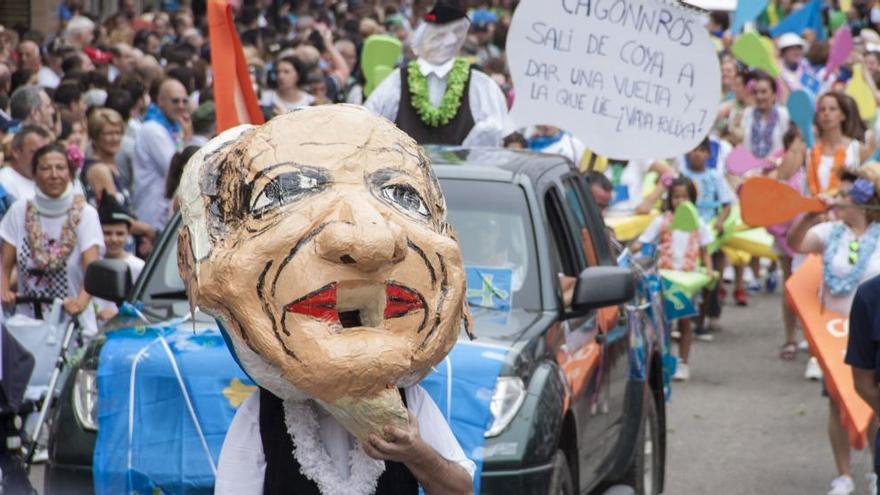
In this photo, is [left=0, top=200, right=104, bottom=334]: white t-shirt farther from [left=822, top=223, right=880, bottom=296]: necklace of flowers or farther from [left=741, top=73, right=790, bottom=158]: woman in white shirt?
[left=741, top=73, right=790, bottom=158]: woman in white shirt

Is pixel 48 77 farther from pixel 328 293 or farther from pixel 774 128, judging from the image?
pixel 328 293

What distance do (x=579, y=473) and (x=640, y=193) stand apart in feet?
25.4

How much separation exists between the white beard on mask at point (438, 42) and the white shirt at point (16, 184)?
2454 mm

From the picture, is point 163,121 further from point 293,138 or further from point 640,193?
point 293,138

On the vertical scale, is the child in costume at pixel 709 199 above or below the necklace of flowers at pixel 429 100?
below

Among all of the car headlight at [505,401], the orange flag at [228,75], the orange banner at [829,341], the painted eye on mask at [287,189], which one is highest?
the painted eye on mask at [287,189]

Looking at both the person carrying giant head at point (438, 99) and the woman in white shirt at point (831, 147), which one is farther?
the woman in white shirt at point (831, 147)

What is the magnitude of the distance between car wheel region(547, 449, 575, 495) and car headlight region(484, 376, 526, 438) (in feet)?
0.83

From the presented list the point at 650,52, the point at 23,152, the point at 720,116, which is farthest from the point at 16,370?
the point at 720,116

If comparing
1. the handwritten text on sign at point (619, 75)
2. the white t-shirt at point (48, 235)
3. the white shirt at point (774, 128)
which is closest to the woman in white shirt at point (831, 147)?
the white shirt at point (774, 128)

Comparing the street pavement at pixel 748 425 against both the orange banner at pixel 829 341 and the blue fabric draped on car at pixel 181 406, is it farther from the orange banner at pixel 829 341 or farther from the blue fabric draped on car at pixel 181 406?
the blue fabric draped on car at pixel 181 406

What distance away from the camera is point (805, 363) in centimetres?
1276

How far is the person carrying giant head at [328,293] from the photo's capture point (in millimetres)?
3277

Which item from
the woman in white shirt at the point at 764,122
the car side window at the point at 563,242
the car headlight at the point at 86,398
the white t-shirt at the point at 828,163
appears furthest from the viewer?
the woman in white shirt at the point at 764,122
